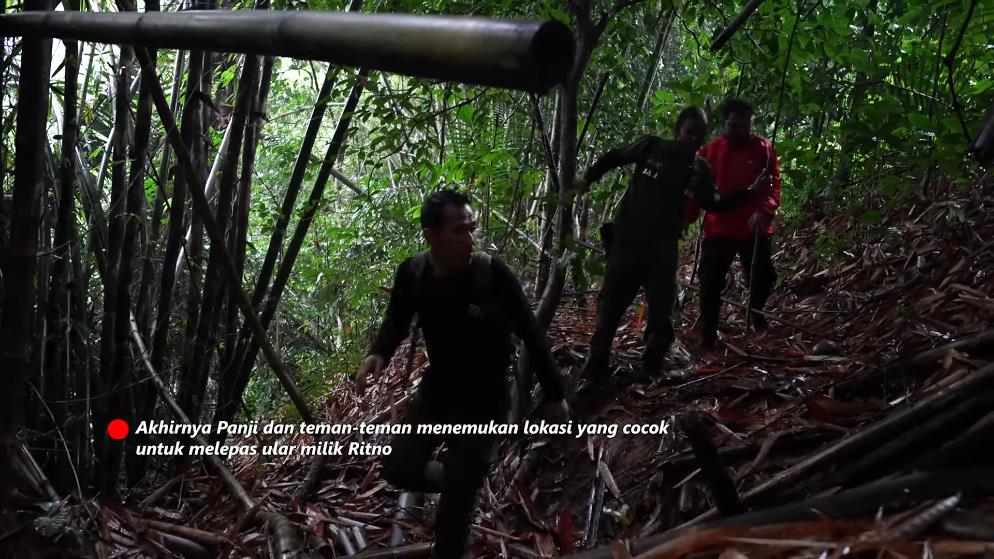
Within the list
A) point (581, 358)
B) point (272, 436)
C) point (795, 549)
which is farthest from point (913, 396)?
point (272, 436)

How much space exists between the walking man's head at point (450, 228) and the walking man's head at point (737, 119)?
212 centimetres

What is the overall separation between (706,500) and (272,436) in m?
3.75

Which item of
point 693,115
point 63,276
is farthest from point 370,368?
point 693,115

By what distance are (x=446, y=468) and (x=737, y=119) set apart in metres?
2.64

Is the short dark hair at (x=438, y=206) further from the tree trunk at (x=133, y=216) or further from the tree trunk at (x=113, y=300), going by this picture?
the tree trunk at (x=113, y=300)

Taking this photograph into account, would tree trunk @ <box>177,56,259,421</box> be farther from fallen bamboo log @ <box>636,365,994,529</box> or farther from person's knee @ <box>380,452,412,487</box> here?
fallen bamboo log @ <box>636,365,994,529</box>

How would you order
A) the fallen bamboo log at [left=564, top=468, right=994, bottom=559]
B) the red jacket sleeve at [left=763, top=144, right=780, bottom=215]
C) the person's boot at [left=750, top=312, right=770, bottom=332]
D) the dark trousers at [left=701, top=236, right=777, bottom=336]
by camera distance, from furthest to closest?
the person's boot at [left=750, top=312, right=770, bottom=332]
the dark trousers at [left=701, top=236, right=777, bottom=336]
the red jacket sleeve at [left=763, top=144, right=780, bottom=215]
the fallen bamboo log at [left=564, top=468, right=994, bottom=559]

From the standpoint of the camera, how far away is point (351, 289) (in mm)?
7371

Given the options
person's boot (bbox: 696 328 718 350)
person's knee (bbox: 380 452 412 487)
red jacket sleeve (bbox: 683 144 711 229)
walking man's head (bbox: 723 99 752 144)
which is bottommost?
person's knee (bbox: 380 452 412 487)

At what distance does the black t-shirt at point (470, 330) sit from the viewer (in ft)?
9.27

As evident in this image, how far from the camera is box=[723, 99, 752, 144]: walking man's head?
4207 mm

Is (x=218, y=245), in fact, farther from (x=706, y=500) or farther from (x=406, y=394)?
(x=406, y=394)

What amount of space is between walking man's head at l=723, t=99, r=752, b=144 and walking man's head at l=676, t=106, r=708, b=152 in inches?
14.5

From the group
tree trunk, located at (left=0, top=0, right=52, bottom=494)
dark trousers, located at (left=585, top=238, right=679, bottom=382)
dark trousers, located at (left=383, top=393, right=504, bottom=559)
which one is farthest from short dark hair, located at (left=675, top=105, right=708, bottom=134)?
tree trunk, located at (left=0, top=0, right=52, bottom=494)
